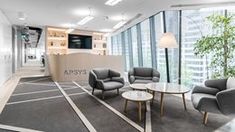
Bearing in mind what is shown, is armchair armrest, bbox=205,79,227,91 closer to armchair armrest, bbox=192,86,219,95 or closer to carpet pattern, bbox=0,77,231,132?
armchair armrest, bbox=192,86,219,95

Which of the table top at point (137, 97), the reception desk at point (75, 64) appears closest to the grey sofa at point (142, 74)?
the table top at point (137, 97)

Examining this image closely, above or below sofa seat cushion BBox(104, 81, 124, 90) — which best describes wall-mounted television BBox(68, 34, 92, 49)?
above

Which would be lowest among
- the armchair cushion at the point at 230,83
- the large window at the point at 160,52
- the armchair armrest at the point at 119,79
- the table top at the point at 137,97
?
the table top at the point at 137,97

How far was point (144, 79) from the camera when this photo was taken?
5898mm

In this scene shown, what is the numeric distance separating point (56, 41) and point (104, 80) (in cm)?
577

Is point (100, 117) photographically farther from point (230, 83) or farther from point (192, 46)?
point (192, 46)

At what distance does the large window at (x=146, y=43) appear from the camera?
8094 mm

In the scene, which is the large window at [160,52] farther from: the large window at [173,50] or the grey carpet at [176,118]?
the grey carpet at [176,118]

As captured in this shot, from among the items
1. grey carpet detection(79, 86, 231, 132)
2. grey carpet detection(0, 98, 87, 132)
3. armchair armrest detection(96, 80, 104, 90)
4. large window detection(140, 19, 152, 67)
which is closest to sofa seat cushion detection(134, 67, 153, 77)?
grey carpet detection(79, 86, 231, 132)

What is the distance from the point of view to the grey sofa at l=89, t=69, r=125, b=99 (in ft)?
16.1

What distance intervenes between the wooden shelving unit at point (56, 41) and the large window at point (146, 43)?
14.9 feet

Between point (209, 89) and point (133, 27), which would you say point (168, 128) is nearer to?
point (209, 89)

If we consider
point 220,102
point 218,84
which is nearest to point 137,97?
point 220,102

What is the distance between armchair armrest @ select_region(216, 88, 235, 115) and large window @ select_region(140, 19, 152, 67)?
5.18 metres
